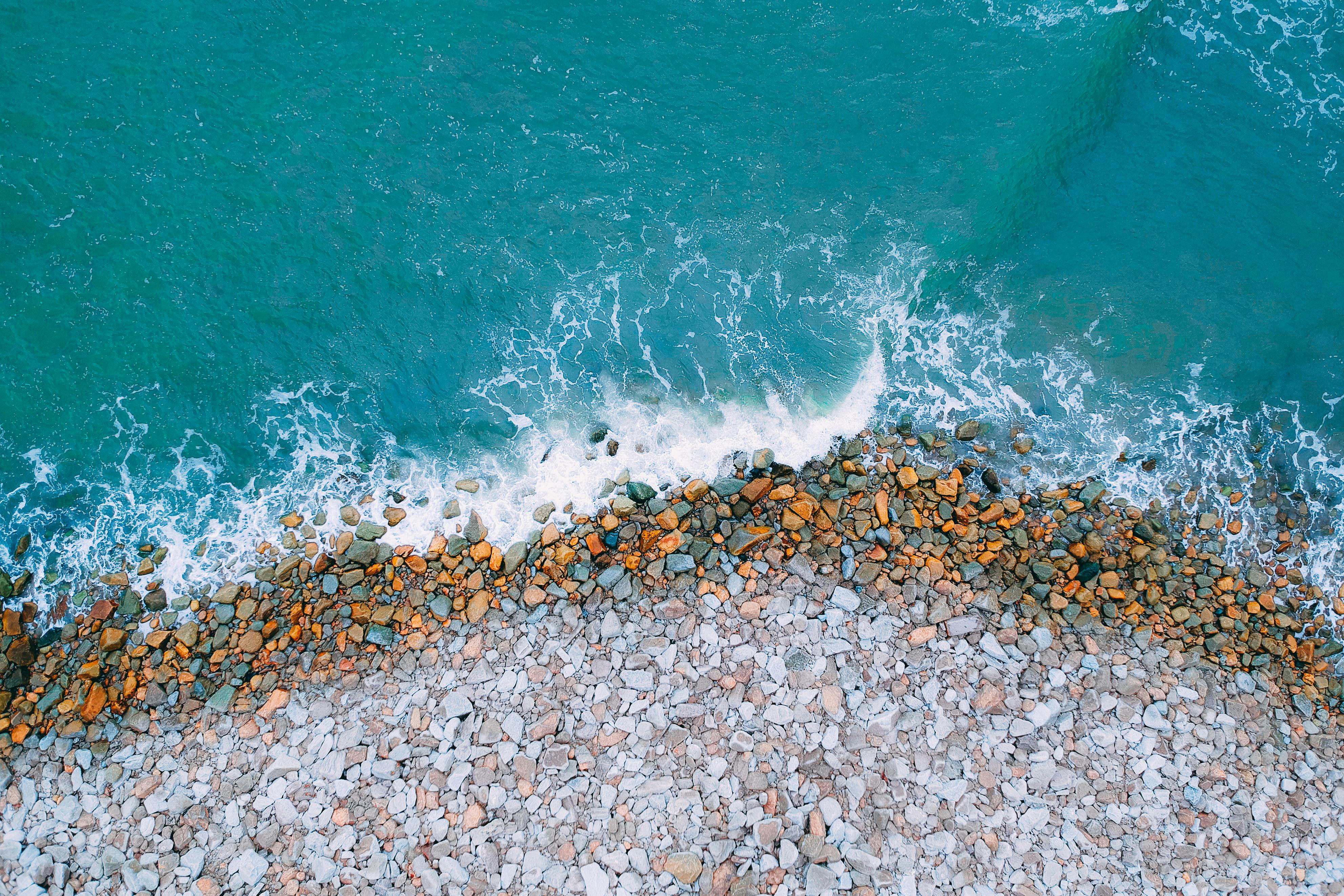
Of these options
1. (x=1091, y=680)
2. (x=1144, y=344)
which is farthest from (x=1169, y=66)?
(x=1091, y=680)

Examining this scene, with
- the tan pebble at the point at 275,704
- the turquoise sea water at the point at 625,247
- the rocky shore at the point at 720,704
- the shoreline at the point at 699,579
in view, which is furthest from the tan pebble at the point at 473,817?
the turquoise sea water at the point at 625,247

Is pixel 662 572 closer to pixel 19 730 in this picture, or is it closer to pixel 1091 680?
pixel 1091 680

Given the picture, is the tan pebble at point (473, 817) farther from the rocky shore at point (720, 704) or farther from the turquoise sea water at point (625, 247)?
the turquoise sea water at point (625, 247)

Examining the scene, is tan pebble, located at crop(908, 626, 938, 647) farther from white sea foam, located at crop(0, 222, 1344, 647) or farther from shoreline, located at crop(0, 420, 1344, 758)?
white sea foam, located at crop(0, 222, 1344, 647)

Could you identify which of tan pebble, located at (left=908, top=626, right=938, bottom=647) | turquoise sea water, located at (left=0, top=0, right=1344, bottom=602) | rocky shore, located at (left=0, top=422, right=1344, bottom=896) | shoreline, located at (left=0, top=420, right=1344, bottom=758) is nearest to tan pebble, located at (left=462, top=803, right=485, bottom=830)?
rocky shore, located at (left=0, top=422, right=1344, bottom=896)

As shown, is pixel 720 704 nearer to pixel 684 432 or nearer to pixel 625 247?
pixel 684 432
